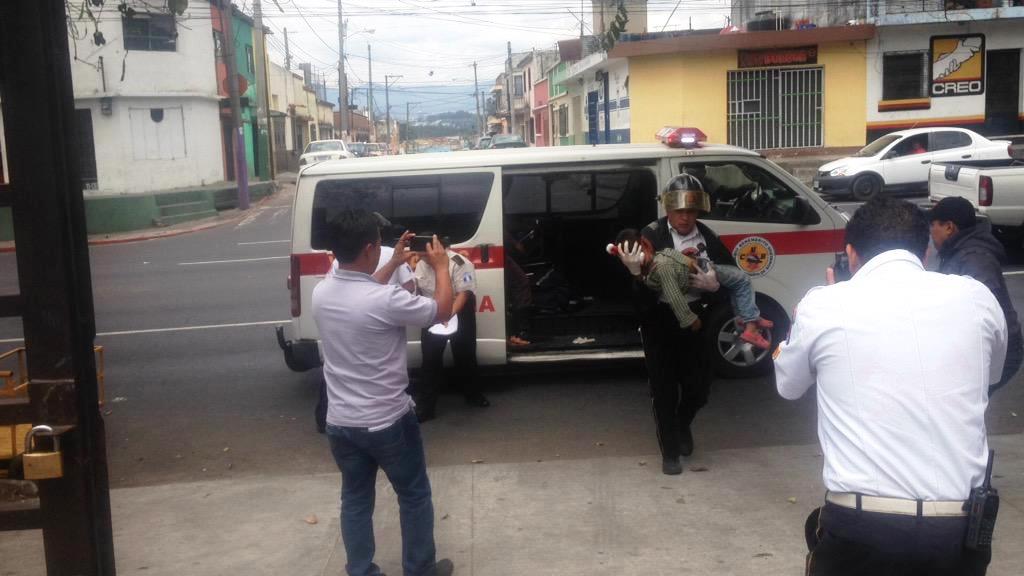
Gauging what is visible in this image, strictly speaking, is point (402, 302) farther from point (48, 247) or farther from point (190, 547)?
point (190, 547)

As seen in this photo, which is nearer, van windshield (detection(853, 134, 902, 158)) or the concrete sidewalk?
the concrete sidewalk

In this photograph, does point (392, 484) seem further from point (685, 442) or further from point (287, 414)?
point (287, 414)

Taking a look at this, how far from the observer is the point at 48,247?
268 centimetres

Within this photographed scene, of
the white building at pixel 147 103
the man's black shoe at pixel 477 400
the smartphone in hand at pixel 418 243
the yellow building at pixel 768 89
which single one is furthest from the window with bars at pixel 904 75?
the smartphone in hand at pixel 418 243

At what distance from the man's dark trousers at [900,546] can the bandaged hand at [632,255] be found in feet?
9.72

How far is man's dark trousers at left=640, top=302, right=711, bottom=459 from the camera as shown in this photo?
5.81m

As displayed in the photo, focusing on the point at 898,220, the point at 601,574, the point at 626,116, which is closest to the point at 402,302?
the point at 601,574

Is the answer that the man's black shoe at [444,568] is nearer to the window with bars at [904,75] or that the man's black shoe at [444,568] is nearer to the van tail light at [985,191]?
the van tail light at [985,191]

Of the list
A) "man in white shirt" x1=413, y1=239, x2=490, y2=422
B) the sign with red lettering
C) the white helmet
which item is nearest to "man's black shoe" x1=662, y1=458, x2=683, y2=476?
the white helmet

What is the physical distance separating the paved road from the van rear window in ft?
4.53

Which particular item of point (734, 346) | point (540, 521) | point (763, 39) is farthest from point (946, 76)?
point (540, 521)

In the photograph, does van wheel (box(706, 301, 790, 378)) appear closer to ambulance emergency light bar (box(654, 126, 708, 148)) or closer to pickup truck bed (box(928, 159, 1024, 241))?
ambulance emergency light bar (box(654, 126, 708, 148))

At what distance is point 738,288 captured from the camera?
5879 mm

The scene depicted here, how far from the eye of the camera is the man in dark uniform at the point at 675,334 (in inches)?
228
